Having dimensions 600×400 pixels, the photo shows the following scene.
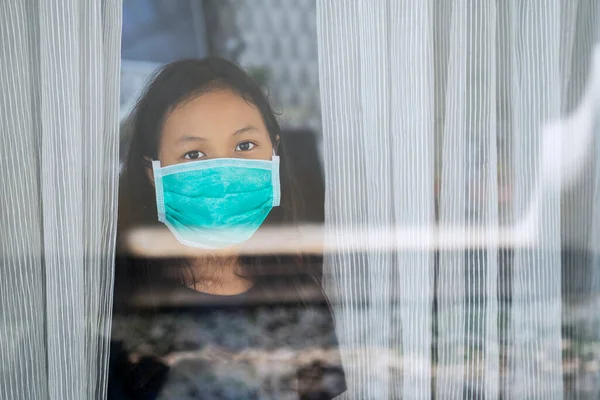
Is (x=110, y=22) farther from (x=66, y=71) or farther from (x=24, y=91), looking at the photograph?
(x=24, y=91)

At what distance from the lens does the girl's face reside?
174 centimetres

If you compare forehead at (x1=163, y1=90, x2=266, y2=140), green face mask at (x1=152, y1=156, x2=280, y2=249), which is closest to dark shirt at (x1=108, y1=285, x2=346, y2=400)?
green face mask at (x1=152, y1=156, x2=280, y2=249)

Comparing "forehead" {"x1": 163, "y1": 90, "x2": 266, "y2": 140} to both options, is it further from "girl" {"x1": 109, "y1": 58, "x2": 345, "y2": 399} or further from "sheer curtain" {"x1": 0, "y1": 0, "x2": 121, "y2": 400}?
"sheer curtain" {"x1": 0, "y1": 0, "x2": 121, "y2": 400}

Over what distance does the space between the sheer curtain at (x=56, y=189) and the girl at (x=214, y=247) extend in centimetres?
8

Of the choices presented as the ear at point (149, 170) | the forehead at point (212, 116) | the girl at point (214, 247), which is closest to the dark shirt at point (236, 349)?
the girl at point (214, 247)

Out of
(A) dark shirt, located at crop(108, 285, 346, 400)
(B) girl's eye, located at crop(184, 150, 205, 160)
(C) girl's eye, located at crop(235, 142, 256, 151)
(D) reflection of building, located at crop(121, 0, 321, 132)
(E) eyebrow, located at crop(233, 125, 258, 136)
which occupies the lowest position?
(A) dark shirt, located at crop(108, 285, 346, 400)

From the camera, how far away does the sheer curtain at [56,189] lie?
5.27ft

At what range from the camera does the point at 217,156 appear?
1.74 m

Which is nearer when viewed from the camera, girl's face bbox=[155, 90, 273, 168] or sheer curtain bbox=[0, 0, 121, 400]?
sheer curtain bbox=[0, 0, 121, 400]

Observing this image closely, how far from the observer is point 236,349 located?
1.77m

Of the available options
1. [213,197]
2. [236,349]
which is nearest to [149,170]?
[213,197]

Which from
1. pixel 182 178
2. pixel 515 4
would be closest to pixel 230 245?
pixel 182 178

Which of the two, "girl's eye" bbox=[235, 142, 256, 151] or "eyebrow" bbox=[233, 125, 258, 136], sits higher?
"eyebrow" bbox=[233, 125, 258, 136]

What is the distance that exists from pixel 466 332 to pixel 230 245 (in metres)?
0.67
